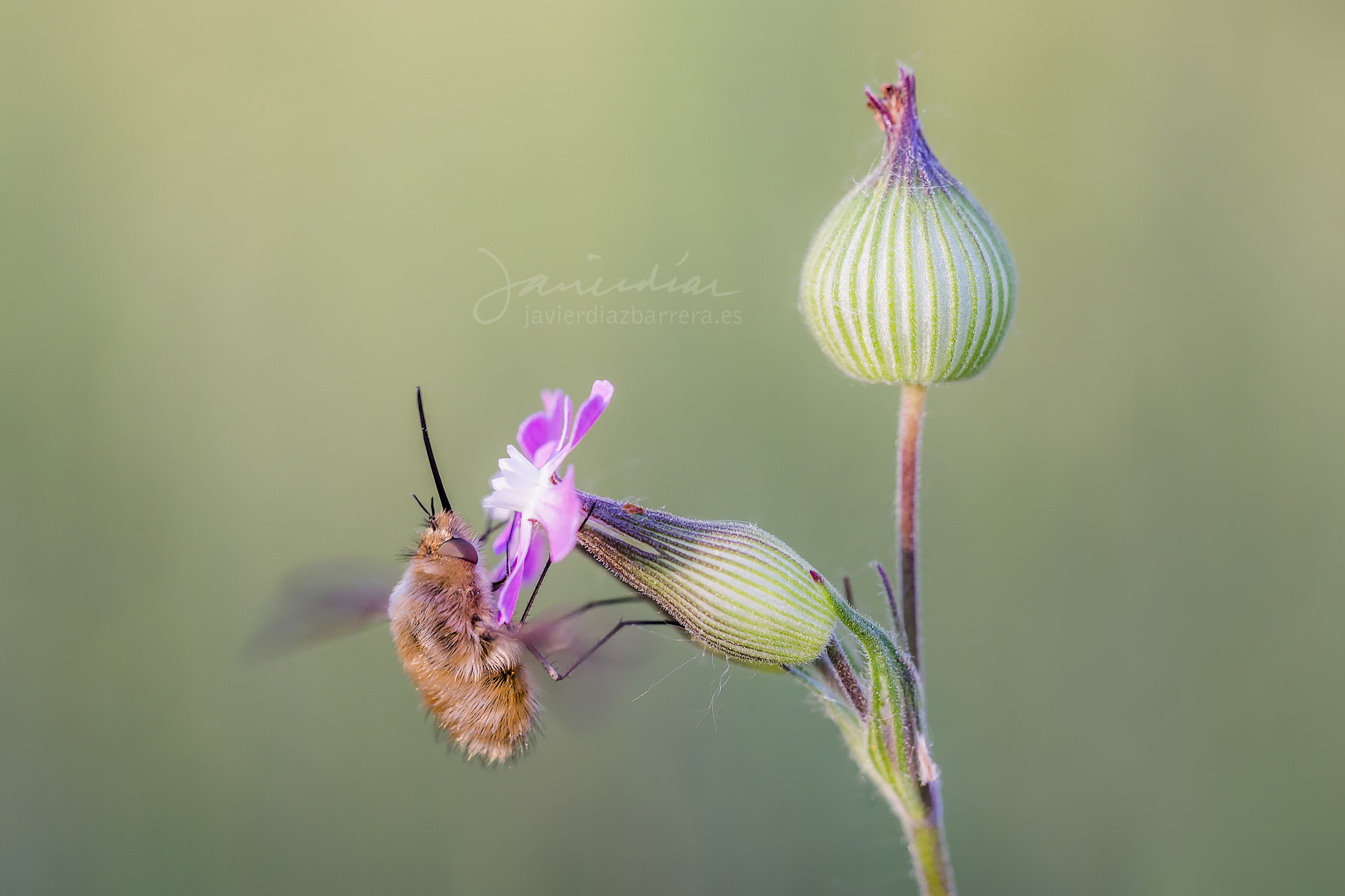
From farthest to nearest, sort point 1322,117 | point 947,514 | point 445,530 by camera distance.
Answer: point 947,514
point 1322,117
point 445,530

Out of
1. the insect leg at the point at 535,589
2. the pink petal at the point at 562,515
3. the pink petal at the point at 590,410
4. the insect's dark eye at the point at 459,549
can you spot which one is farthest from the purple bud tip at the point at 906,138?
the insect's dark eye at the point at 459,549

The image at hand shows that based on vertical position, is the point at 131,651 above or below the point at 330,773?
above

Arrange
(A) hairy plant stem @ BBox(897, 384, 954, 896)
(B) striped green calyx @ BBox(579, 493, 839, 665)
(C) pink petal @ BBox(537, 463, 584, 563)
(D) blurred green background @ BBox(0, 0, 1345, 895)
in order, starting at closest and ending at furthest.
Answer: (C) pink petal @ BBox(537, 463, 584, 563), (B) striped green calyx @ BBox(579, 493, 839, 665), (A) hairy plant stem @ BBox(897, 384, 954, 896), (D) blurred green background @ BBox(0, 0, 1345, 895)

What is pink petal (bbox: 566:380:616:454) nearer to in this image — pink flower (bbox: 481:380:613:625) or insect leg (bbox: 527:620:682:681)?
pink flower (bbox: 481:380:613:625)

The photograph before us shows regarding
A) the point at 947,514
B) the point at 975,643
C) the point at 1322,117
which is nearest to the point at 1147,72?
the point at 1322,117

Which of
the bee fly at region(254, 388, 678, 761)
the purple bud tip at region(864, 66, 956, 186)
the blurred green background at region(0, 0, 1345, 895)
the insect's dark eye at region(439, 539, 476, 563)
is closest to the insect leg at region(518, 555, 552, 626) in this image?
the bee fly at region(254, 388, 678, 761)

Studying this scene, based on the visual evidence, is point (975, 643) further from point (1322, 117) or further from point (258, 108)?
point (258, 108)

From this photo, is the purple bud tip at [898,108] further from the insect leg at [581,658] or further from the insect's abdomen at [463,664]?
the insect's abdomen at [463,664]
